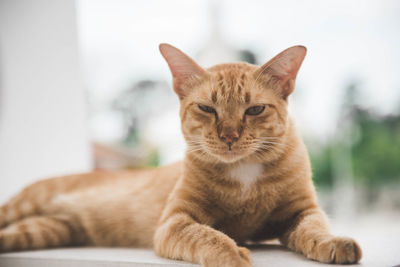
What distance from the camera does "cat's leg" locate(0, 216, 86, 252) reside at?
179 cm

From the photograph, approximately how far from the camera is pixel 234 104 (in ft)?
4.71

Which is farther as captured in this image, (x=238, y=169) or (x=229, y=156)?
(x=238, y=169)

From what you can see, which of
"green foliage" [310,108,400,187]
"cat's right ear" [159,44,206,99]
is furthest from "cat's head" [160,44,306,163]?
"green foliage" [310,108,400,187]

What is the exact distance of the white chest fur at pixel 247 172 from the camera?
1.49 metres

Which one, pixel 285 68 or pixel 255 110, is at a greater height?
pixel 285 68

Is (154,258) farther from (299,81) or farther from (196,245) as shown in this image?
(299,81)

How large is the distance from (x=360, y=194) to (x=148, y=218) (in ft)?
11.9

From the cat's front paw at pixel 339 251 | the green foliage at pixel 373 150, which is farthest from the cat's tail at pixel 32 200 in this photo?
the green foliage at pixel 373 150

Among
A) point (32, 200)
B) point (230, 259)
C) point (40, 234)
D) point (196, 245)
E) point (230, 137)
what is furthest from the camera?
point (32, 200)

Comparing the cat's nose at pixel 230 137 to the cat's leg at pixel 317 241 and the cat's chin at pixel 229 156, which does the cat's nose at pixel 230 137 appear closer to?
the cat's chin at pixel 229 156

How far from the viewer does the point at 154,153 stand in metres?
4.53

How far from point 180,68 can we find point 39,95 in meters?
1.67

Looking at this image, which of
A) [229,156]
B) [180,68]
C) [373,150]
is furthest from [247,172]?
[373,150]

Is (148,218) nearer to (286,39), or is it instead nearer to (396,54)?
(286,39)
